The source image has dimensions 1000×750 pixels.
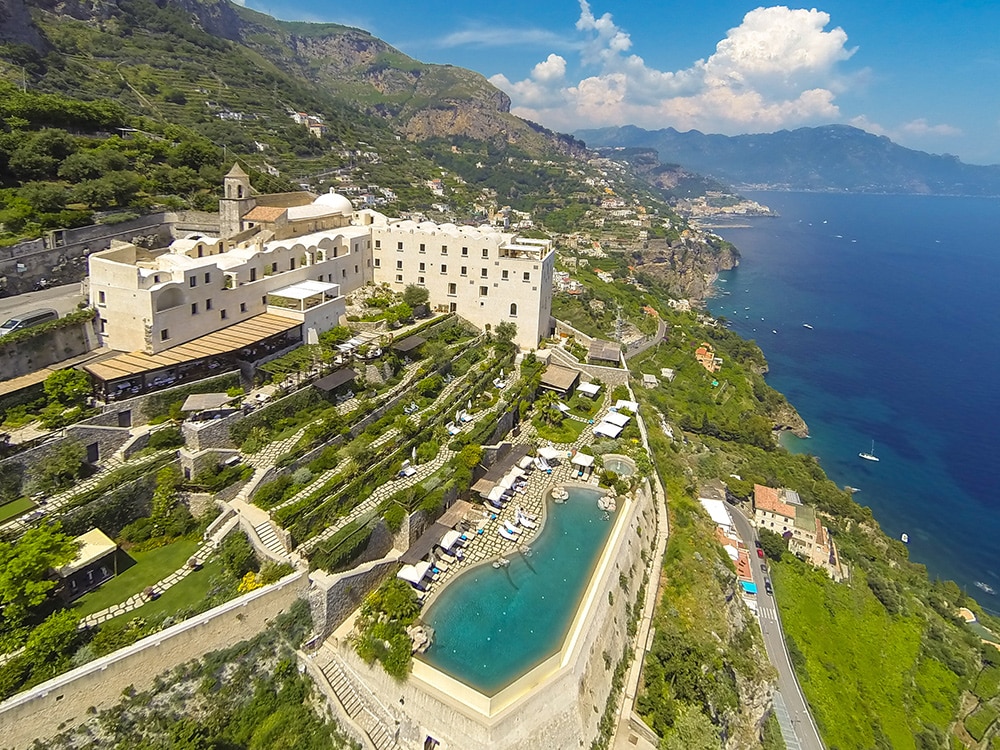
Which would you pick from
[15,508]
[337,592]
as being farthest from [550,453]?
[15,508]

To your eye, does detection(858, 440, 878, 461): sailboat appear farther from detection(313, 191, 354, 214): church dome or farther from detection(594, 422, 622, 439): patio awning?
detection(313, 191, 354, 214): church dome

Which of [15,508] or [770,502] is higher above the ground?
[15,508]

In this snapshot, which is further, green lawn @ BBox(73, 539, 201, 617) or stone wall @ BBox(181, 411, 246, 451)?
stone wall @ BBox(181, 411, 246, 451)

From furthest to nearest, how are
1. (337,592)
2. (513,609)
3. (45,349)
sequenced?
1. (45,349)
2. (513,609)
3. (337,592)

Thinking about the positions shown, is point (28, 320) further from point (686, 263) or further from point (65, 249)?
point (686, 263)

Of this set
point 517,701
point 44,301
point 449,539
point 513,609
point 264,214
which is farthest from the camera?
point 264,214

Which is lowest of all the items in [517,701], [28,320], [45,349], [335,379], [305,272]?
[517,701]

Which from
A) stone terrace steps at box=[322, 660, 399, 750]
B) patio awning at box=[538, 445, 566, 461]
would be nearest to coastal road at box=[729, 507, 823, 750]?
patio awning at box=[538, 445, 566, 461]
